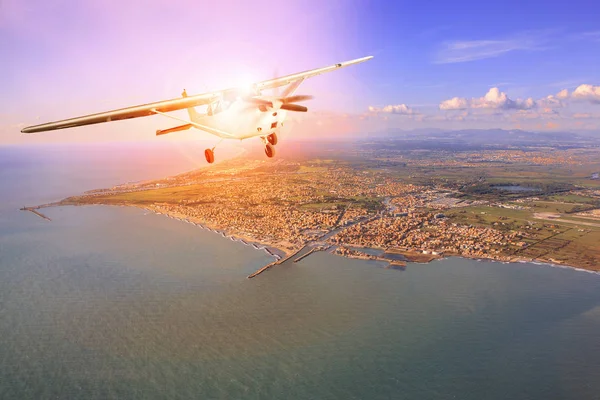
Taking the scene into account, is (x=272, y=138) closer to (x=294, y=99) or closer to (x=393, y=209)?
(x=294, y=99)

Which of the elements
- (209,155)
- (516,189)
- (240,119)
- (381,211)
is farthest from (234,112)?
(516,189)

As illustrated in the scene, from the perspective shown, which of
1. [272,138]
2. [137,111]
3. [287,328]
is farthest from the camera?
[287,328]

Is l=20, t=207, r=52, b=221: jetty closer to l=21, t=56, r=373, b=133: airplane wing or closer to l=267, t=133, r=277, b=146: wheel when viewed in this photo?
l=21, t=56, r=373, b=133: airplane wing

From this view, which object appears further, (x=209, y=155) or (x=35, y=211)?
(x=35, y=211)

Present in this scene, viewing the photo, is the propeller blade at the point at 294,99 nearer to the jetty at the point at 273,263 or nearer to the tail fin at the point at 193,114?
the tail fin at the point at 193,114

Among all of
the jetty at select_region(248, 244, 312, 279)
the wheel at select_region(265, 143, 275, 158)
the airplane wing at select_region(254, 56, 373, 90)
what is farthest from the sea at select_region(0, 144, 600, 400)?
the airplane wing at select_region(254, 56, 373, 90)

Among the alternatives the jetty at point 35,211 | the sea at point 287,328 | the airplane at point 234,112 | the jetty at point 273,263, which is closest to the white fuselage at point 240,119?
the airplane at point 234,112

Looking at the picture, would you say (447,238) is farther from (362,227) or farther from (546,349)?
(546,349)
